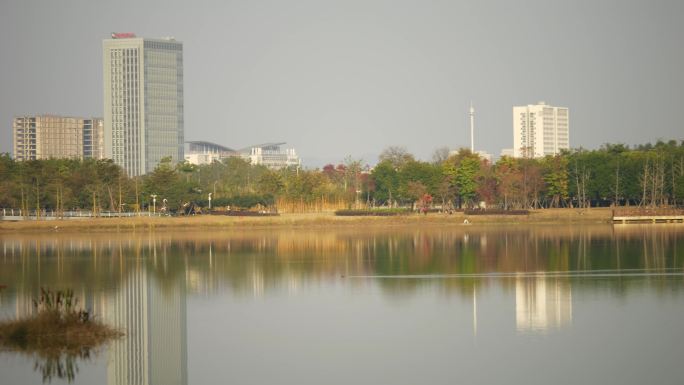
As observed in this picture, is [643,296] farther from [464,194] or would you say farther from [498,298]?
[464,194]

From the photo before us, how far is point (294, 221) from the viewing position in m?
62.8

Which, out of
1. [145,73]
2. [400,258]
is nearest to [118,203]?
[400,258]

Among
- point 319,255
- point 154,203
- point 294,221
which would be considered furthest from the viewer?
point 154,203

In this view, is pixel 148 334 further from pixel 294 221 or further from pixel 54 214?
pixel 54 214

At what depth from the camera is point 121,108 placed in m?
142

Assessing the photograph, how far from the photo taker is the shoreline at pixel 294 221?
60719 mm

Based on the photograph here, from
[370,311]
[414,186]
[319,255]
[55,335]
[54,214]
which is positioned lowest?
[370,311]

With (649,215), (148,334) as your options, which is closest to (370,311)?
(148,334)

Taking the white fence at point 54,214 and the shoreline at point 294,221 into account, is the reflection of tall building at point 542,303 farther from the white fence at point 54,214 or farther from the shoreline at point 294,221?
the white fence at point 54,214

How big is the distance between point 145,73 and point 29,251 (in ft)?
329

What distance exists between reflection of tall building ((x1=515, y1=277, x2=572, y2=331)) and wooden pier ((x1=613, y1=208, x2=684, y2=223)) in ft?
114

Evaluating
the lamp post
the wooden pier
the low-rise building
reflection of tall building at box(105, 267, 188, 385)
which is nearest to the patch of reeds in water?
reflection of tall building at box(105, 267, 188, 385)

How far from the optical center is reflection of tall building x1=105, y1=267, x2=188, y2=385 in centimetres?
1859

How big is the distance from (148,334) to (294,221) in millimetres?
40271
